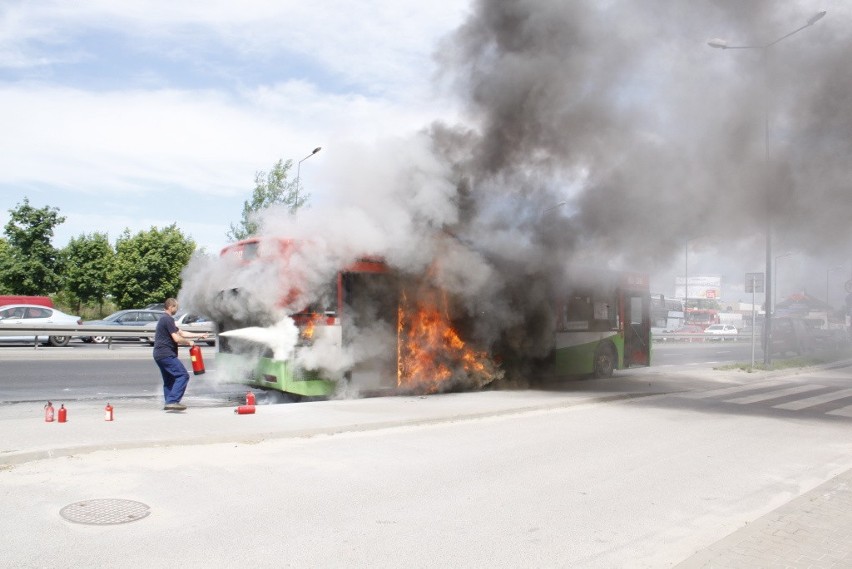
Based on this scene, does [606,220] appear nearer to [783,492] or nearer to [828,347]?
[783,492]

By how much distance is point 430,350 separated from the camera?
39.3ft

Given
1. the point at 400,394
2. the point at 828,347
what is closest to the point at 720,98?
the point at 400,394

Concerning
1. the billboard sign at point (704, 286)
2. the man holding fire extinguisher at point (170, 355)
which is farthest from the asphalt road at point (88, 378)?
the billboard sign at point (704, 286)

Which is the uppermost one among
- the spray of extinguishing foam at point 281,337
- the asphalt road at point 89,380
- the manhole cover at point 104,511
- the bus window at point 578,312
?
the bus window at point 578,312

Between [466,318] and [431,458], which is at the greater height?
[466,318]

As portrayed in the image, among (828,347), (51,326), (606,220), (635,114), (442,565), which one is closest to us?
(442,565)

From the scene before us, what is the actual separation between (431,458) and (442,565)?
307cm

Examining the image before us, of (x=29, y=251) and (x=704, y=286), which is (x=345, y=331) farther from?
(x=704, y=286)

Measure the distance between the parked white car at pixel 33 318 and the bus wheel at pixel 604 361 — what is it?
51.7 feet

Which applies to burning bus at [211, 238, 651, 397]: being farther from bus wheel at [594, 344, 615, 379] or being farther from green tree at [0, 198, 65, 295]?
green tree at [0, 198, 65, 295]

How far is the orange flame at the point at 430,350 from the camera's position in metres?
11.6

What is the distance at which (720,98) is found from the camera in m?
11.8

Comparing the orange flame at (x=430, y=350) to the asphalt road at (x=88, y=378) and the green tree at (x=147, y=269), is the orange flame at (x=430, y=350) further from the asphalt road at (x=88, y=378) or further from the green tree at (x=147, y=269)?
the green tree at (x=147, y=269)

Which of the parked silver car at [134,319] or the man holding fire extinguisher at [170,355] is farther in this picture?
the parked silver car at [134,319]
